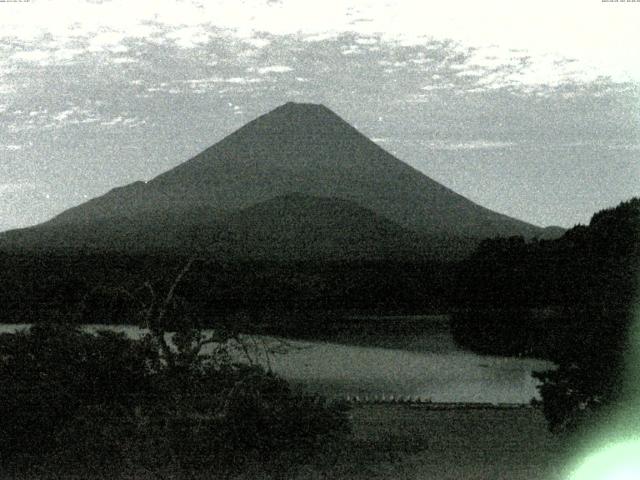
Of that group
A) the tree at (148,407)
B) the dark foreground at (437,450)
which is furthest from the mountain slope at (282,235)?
the tree at (148,407)

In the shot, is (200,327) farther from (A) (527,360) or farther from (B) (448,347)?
(B) (448,347)

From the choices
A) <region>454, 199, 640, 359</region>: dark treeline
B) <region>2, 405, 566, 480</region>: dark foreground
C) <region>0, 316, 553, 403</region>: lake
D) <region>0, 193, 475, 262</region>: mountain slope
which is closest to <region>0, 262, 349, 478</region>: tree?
<region>2, 405, 566, 480</region>: dark foreground

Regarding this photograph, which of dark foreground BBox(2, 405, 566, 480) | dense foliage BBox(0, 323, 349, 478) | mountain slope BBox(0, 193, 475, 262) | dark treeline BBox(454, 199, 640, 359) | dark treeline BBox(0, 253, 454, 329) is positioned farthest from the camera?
mountain slope BBox(0, 193, 475, 262)

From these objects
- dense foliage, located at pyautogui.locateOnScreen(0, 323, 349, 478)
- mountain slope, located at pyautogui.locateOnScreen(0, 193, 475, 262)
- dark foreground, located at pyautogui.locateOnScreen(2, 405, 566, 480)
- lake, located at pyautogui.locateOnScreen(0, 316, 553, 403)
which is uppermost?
mountain slope, located at pyautogui.locateOnScreen(0, 193, 475, 262)

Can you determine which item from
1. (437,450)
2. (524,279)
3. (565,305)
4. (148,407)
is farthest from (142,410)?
(524,279)

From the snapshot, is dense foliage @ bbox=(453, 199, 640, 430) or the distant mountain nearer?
dense foliage @ bbox=(453, 199, 640, 430)

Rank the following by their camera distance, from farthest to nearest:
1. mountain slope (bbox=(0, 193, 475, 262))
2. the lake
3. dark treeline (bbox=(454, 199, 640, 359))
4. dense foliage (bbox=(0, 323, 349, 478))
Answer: mountain slope (bbox=(0, 193, 475, 262)) < dark treeline (bbox=(454, 199, 640, 359)) < the lake < dense foliage (bbox=(0, 323, 349, 478))

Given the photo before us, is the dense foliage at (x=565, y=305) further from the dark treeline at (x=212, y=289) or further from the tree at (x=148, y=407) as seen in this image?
the dark treeline at (x=212, y=289)

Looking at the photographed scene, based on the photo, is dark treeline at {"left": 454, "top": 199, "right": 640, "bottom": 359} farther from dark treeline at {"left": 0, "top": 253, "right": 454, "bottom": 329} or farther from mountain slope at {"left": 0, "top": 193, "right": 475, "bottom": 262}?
mountain slope at {"left": 0, "top": 193, "right": 475, "bottom": 262}
